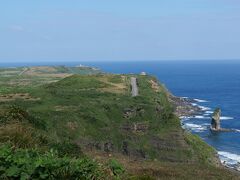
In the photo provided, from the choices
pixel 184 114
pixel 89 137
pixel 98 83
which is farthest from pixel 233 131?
pixel 89 137

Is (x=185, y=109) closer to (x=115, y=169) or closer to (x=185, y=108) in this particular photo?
(x=185, y=108)

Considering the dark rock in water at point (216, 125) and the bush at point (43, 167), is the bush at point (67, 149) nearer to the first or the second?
the bush at point (43, 167)

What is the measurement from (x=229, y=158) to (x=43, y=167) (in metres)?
74.1

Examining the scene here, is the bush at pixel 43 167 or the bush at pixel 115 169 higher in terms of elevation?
the bush at pixel 43 167

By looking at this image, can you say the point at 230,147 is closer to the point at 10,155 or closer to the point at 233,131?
the point at 233,131

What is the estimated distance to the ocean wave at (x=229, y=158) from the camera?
76488mm

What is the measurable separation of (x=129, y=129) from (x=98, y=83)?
3954 centimetres

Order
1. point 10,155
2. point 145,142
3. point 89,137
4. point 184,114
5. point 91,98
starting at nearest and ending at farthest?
point 10,155
point 89,137
point 145,142
point 91,98
point 184,114

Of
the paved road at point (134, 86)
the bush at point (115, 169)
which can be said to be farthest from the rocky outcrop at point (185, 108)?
the bush at point (115, 169)

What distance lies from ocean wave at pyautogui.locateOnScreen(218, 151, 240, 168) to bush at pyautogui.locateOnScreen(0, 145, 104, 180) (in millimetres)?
67041

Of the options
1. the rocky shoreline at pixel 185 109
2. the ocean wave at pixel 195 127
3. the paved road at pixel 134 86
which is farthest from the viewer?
the rocky shoreline at pixel 185 109

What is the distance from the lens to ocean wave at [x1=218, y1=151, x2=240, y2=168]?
251ft

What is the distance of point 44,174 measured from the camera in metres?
11.1

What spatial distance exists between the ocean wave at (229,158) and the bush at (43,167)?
220 feet
